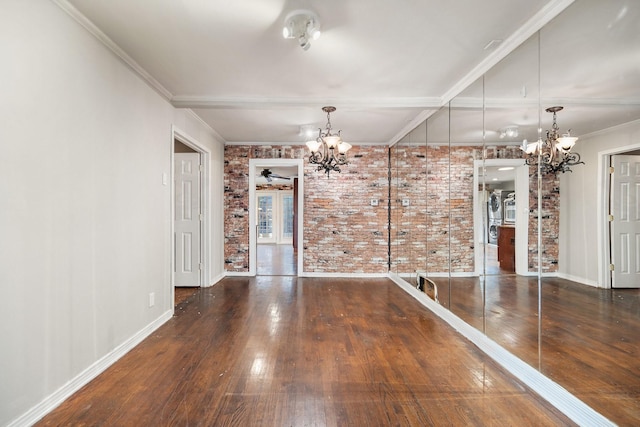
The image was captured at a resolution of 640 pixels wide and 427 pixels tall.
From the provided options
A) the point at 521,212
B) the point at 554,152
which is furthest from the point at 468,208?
the point at 554,152

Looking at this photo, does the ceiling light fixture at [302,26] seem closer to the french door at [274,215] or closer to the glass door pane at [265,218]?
the french door at [274,215]

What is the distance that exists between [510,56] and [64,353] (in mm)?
3821

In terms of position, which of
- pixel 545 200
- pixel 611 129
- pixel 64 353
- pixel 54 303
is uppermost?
pixel 611 129

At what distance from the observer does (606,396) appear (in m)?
1.69

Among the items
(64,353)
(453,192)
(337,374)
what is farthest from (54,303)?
(453,192)

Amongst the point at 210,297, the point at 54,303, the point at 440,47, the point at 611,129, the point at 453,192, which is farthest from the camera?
the point at 210,297

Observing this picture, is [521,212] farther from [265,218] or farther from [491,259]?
[265,218]

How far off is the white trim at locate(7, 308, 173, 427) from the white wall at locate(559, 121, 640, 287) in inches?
131

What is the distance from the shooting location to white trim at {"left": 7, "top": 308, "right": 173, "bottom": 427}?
1.71m

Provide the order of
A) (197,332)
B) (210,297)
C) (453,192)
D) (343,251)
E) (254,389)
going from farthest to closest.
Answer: (343,251), (210,297), (453,192), (197,332), (254,389)

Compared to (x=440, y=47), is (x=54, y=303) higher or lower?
lower

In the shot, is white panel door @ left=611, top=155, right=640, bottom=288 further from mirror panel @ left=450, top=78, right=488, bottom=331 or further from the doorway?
mirror panel @ left=450, top=78, right=488, bottom=331

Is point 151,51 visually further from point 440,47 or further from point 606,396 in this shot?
point 606,396

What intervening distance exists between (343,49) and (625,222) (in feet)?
7.07
